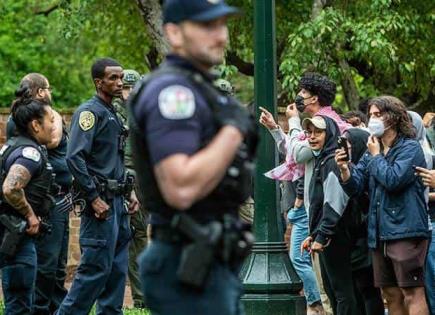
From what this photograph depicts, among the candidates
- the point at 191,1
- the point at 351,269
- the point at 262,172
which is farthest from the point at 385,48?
the point at 191,1

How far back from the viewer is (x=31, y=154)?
372 inches

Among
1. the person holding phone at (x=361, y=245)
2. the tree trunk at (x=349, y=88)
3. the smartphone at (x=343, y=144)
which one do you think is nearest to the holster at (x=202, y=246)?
the smartphone at (x=343, y=144)

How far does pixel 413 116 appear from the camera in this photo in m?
10.2

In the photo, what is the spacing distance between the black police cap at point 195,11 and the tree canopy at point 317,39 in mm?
9342

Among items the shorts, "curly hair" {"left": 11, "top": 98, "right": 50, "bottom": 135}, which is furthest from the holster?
"curly hair" {"left": 11, "top": 98, "right": 50, "bottom": 135}

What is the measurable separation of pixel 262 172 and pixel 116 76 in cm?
171

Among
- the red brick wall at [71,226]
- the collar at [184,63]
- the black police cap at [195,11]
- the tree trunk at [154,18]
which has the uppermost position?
the tree trunk at [154,18]

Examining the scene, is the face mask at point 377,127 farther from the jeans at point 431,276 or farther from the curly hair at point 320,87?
the jeans at point 431,276

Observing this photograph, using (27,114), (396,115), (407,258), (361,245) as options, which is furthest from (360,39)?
(27,114)

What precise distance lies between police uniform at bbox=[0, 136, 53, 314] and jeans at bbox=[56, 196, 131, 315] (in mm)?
354

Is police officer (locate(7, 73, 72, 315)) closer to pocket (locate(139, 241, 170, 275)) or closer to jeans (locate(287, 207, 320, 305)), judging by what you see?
jeans (locate(287, 207, 320, 305))

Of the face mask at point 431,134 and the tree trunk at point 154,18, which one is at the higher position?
the tree trunk at point 154,18

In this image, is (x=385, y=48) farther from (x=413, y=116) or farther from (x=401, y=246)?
(x=401, y=246)

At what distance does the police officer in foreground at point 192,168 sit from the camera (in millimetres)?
5145
